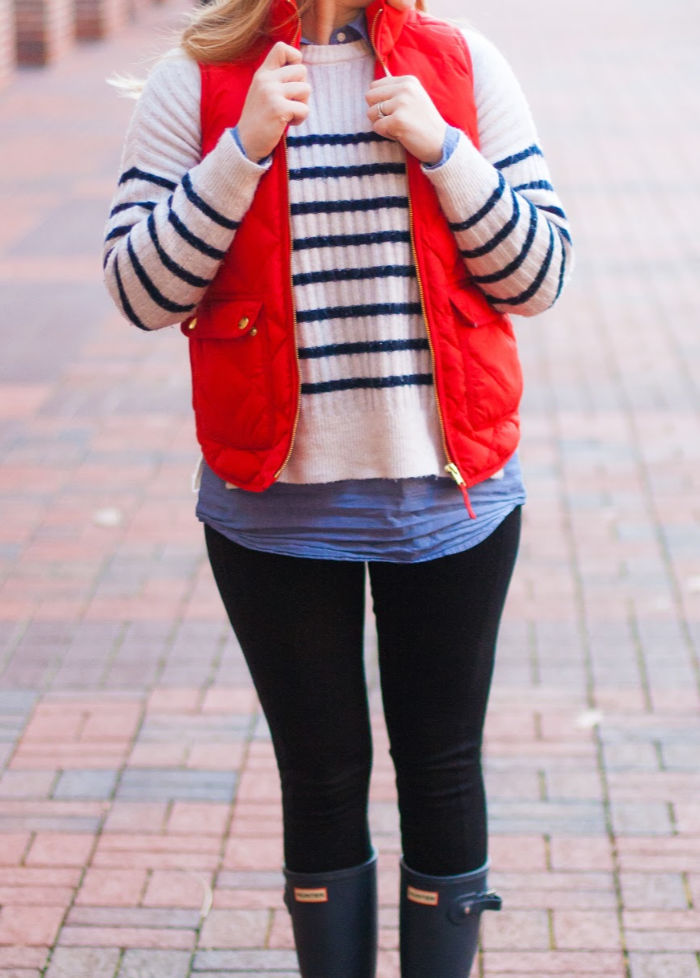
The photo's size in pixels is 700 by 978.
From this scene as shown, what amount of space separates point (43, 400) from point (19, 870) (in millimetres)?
3179

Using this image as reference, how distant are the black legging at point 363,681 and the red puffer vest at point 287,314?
16 centimetres

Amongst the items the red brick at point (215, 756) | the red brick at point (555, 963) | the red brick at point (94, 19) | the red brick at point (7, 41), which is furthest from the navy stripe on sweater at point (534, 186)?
the red brick at point (94, 19)

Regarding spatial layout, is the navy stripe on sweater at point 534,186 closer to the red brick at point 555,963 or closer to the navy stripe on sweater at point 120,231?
the navy stripe on sweater at point 120,231

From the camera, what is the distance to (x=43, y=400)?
19.0ft

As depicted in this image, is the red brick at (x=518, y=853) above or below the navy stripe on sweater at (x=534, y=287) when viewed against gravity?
below

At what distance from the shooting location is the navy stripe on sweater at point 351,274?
180 cm

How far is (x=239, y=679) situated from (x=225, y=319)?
77.5 inches

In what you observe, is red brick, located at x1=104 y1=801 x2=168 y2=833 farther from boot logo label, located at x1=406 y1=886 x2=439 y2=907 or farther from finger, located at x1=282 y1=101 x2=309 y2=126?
finger, located at x1=282 y1=101 x2=309 y2=126

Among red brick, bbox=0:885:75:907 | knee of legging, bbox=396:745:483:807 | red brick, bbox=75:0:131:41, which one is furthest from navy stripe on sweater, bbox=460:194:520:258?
red brick, bbox=75:0:131:41

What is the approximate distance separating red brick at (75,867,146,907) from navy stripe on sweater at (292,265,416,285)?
1.52 m

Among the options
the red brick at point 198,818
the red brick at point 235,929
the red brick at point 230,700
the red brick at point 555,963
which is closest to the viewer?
the red brick at point 555,963

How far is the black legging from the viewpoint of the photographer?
1.96 metres

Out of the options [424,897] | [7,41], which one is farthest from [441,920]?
[7,41]

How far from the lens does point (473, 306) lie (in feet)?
6.12
